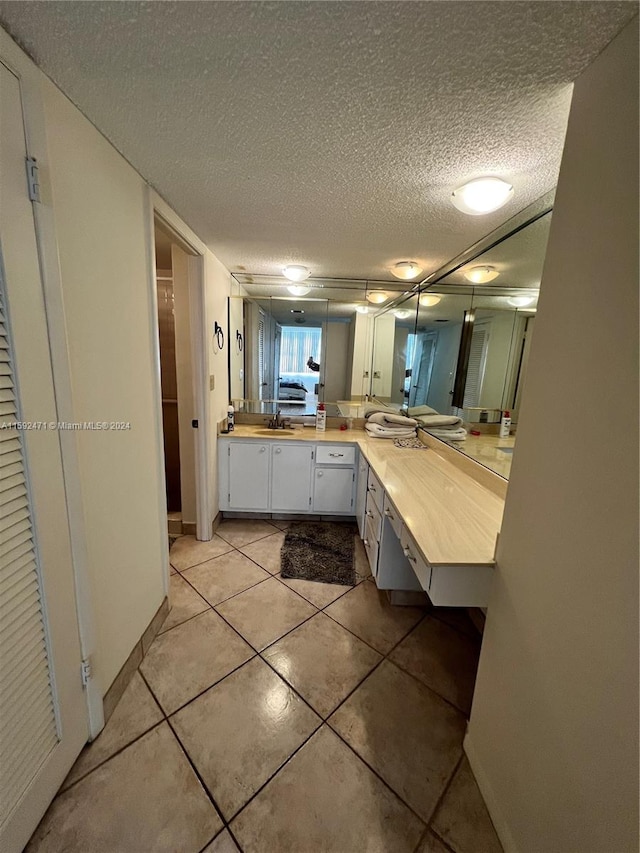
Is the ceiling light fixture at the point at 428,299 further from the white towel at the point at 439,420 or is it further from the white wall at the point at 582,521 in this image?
the white wall at the point at 582,521

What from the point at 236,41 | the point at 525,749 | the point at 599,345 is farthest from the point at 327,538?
the point at 236,41

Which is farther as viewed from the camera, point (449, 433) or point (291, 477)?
point (291, 477)

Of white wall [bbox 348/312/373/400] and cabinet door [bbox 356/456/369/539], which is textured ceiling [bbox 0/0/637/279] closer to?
white wall [bbox 348/312/373/400]

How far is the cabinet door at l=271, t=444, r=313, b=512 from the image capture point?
9.25 ft

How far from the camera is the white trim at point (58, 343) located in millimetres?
845

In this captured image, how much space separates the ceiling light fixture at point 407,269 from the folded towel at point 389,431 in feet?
4.24

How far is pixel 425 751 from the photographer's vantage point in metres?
1.24

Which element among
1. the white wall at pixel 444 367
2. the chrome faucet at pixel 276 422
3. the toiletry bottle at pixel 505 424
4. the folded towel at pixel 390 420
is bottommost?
the chrome faucet at pixel 276 422

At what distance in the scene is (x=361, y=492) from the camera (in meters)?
2.68

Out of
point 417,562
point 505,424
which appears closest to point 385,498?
point 417,562

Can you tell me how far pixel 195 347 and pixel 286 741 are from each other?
7.28 ft

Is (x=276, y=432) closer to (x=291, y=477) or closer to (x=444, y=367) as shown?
(x=291, y=477)

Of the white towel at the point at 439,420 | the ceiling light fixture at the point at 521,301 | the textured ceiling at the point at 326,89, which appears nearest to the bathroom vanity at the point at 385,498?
the white towel at the point at 439,420

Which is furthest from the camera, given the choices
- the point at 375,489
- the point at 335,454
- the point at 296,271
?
the point at 335,454
